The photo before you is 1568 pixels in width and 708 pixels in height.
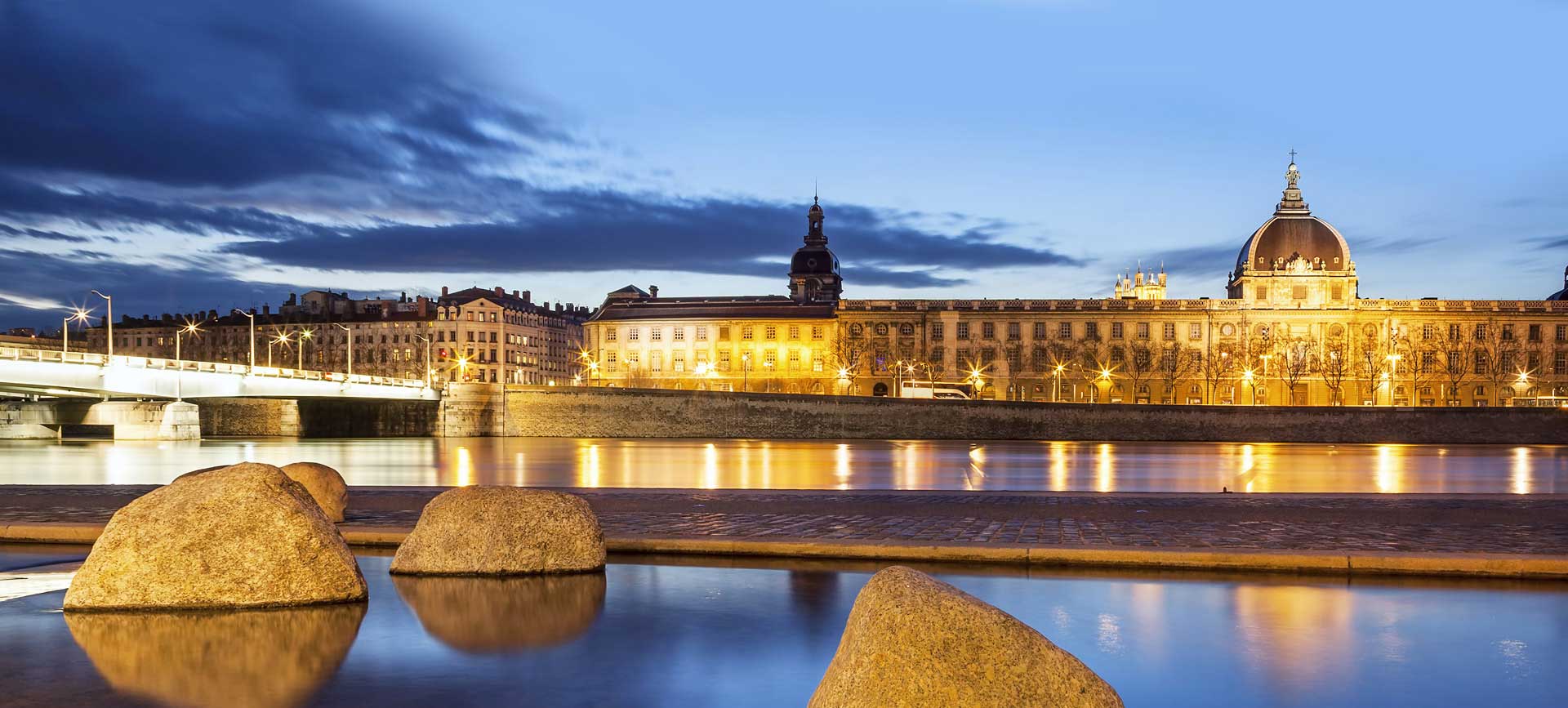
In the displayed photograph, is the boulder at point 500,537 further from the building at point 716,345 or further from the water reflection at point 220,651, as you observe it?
the building at point 716,345

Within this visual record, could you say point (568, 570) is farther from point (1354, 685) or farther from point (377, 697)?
point (1354, 685)

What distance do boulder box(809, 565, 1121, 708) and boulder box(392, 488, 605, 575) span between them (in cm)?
611

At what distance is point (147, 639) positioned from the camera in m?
8.64

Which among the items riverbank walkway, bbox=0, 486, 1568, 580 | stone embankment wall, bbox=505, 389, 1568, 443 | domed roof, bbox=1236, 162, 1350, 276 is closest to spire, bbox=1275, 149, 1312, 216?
domed roof, bbox=1236, 162, 1350, 276

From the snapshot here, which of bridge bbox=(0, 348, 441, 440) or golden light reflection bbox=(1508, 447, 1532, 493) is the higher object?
bridge bbox=(0, 348, 441, 440)

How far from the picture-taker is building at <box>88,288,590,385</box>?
148 meters

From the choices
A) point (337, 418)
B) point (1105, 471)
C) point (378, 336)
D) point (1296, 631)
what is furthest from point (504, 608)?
point (378, 336)

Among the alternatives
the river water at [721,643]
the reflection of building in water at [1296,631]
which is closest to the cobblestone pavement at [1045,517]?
the reflection of building in water at [1296,631]

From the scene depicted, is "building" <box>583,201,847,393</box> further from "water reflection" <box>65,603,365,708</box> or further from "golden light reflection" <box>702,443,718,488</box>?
"water reflection" <box>65,603,365,708</box>

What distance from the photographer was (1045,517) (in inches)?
635

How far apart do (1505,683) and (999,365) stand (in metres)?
116

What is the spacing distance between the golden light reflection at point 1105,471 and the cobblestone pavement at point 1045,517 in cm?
986

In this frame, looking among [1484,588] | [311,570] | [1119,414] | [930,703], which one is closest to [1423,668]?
[1484,588]

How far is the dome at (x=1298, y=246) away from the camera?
125688 mm
